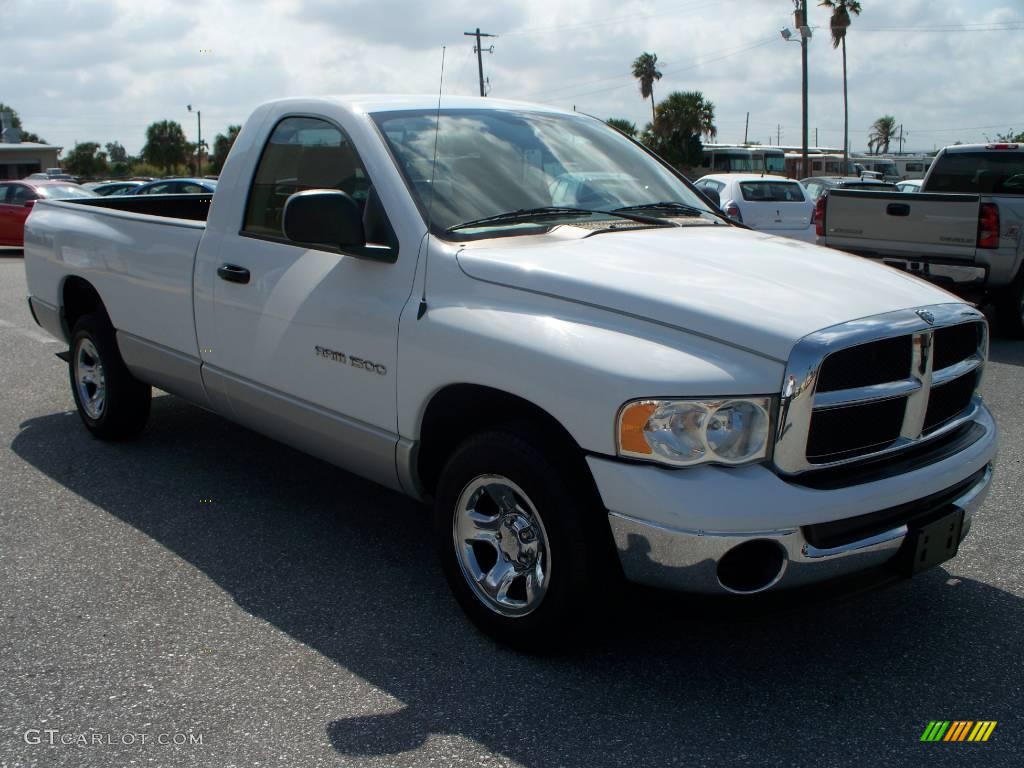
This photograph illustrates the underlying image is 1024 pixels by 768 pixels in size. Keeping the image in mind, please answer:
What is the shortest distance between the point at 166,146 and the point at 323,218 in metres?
87.6

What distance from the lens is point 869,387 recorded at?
10.3 feet

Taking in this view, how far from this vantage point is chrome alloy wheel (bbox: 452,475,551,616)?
133 inches

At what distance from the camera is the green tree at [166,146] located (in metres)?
84.9

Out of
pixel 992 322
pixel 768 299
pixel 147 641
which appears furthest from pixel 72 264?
pixel 992 322

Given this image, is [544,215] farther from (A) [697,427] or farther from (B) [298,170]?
(A) [697,427]

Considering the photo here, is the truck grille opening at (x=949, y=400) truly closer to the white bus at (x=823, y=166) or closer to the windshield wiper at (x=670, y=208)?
the windshield wiper at (x=670, y=208)

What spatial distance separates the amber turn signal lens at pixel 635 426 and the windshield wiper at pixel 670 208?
57.6 inches

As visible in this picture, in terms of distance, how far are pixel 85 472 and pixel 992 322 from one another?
340 inches

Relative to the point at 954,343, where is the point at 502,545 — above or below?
below

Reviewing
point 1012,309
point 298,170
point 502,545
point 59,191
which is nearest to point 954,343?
point 502,545

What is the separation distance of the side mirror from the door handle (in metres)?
0.74

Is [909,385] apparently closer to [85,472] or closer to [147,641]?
[147,641]

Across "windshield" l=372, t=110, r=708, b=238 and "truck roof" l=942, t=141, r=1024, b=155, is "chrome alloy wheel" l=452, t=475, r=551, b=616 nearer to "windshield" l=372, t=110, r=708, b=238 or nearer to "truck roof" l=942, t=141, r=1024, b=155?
"windshield" l=372, t=110, r=708, b=238

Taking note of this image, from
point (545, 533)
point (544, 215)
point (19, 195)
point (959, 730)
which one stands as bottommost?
point (959, 730)
